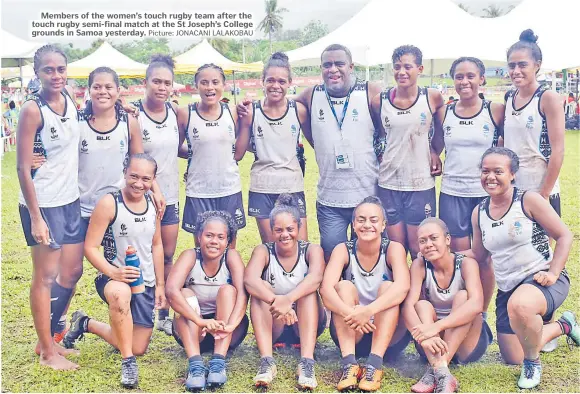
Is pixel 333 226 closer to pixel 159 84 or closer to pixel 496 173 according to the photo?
pixel 496 173

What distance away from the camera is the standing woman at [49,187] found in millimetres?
3859

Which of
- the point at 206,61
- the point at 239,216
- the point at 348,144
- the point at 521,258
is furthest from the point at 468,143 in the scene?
the point at 206,61

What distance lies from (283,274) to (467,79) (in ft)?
6.42

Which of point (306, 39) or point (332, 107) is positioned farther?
point (306, 39)

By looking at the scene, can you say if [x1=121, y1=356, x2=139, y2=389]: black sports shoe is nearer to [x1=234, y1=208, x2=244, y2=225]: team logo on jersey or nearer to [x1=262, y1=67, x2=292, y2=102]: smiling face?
A: [x1=234, y1=208, x2=244, y2=225]: team logo on jersey

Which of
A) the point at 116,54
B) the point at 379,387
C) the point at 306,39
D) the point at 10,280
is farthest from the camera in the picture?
the point at 306,39

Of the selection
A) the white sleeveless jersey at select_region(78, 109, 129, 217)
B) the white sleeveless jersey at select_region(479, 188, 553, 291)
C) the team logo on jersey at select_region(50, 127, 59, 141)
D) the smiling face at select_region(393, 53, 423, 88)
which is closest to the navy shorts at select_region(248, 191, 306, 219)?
the white sleeveless jersey at select_region(78, 109, 129, 217)

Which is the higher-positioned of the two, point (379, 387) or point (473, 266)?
point (473, 266)

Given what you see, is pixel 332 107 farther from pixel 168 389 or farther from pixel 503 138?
pixel 168 389

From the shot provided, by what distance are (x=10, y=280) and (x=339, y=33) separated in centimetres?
1175

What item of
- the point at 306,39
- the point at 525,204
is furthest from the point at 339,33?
the point at 525,204

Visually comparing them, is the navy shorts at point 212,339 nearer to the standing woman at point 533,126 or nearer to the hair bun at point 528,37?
the standing woman at point 533,126

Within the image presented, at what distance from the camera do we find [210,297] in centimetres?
416

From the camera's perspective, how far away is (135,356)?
14.1ft
